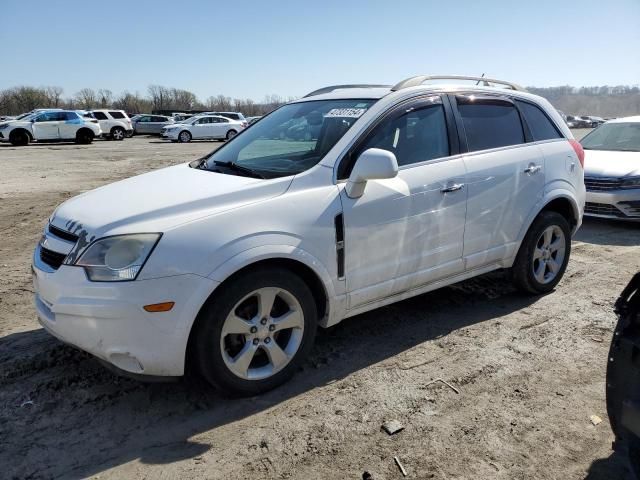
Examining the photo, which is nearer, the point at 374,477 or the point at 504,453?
the point at 374,477

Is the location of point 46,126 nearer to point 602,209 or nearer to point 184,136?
point 184,136

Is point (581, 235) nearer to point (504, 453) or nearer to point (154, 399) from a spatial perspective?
point (504, 453)

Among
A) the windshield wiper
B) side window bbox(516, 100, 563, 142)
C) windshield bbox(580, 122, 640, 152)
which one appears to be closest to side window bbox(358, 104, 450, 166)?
the windshield wiper

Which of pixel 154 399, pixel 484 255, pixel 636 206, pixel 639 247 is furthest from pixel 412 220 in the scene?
pixel 636 206

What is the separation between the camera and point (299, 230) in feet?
10.3

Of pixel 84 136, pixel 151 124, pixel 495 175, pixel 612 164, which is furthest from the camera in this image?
pixel 151 124

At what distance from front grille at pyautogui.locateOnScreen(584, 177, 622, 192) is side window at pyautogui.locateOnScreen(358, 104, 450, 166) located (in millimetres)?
4941

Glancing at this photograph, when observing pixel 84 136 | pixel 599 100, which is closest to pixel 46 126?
pixel 84 136

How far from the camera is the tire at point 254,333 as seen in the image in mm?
2887

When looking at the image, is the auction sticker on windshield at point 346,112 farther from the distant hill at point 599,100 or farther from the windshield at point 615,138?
the distant hill at point 599,100

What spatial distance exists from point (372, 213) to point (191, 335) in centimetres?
138

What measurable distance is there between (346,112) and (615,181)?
566 cm

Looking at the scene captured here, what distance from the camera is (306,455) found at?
2.66 m

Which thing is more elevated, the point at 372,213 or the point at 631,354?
the point at 372,213
